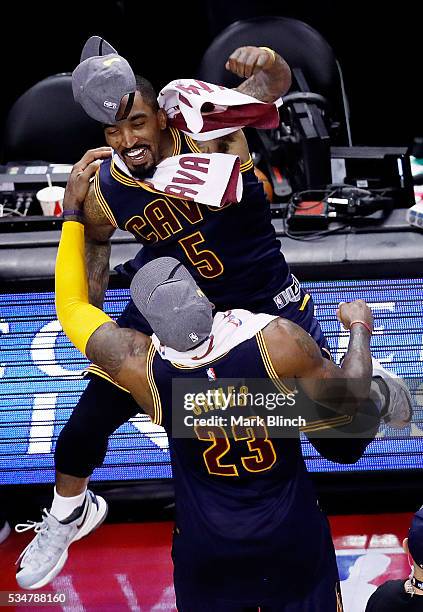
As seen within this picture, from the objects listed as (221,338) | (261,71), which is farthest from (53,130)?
(221,338)

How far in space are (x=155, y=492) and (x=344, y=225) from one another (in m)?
1.49

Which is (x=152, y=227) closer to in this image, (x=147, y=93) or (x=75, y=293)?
(x=75, y=293)

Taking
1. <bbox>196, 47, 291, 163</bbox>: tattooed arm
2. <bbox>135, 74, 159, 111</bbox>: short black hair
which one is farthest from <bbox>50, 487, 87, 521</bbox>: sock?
<bbox>135, 74, 159, 111</bbox>: short black hair

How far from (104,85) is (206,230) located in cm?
67

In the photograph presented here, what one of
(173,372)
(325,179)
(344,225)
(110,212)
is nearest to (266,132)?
(325,179)

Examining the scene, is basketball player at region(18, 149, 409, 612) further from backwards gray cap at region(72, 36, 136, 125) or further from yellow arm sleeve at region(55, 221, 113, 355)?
backwards gray cap at region(72, 36, 136, 125)

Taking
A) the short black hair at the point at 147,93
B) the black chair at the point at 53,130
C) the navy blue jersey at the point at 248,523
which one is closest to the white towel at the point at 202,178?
the short black hair at the point at 147,93

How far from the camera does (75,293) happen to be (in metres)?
3.90

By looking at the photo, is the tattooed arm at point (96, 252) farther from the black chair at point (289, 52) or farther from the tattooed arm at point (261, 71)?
the black chair at point (289, 52)

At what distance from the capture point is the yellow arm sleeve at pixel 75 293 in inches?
147

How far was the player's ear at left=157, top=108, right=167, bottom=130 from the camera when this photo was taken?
149 inches

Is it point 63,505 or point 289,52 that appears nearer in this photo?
point 63,505

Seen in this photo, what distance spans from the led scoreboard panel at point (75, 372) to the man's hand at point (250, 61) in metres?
1.31

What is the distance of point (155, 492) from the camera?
4949 millimetres
